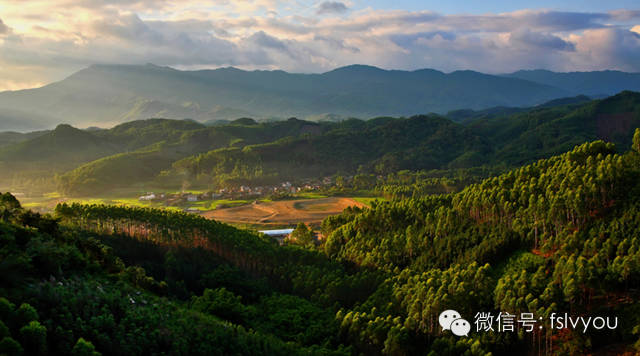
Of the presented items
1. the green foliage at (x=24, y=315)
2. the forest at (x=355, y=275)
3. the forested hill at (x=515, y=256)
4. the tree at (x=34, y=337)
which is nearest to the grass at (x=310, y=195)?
the forested hill at (x=515, y=256)

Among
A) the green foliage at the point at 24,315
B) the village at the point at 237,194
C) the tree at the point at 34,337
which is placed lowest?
the village at the point at 237,194

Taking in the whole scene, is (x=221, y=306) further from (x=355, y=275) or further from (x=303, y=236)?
(x=303, y=236)

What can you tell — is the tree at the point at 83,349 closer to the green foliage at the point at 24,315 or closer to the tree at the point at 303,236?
the green foliage at the point at 24,315

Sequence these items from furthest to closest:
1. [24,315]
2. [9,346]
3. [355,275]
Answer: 1. [355,275]
2. [24,315]
3. [9,346]

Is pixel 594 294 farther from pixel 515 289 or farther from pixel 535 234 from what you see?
pixel 535 234

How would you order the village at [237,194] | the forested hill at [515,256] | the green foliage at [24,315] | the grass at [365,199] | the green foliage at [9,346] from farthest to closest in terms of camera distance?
the village at [237,194] < the grass at [365,199] < the forested hill at [515,256] < the green foliage at [24,315] < the green foliage at [9,346]

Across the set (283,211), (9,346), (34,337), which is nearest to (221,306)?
(34,337)
